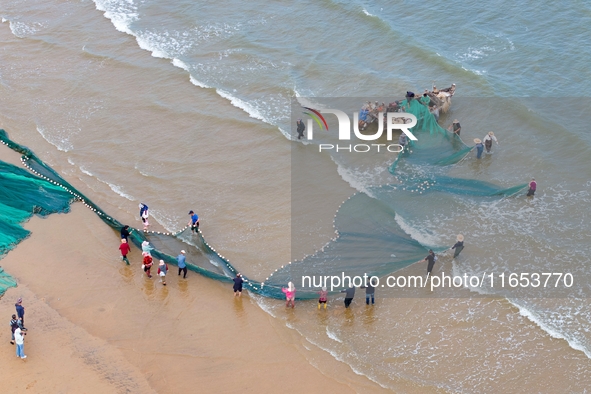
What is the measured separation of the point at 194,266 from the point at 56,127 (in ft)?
37.9

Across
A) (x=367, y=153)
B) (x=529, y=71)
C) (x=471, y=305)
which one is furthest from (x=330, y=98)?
(x=471, y=305)

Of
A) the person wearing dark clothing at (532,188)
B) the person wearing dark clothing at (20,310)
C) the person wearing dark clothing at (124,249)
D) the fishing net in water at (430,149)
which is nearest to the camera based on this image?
the person wearing dark clothing at (20,310)

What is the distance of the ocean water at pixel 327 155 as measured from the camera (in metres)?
17.8

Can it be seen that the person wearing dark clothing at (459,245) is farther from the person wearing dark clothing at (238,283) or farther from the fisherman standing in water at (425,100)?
the fisherman standing in water at (425,100)

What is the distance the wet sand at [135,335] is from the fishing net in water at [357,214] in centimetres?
73

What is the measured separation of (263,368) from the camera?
1669 cm

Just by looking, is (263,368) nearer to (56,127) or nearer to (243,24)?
(56,127)

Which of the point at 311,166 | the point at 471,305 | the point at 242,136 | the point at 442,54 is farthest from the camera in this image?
the point at 442,54

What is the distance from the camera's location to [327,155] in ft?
84.3

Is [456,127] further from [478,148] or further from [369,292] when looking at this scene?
[369,292]

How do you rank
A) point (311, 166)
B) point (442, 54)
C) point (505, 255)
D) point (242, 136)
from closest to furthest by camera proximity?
point (505, 255)
point (311, 166)
point (242, 136)
point (442, 54)

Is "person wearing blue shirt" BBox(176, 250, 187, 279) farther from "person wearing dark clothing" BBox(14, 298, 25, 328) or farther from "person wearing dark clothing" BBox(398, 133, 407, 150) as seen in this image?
"person wearing dark clothing" BBox(398, 133, 407, 150)

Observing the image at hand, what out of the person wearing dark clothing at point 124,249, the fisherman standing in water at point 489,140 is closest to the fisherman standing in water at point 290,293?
the person wearing dark clothing at point 124,249

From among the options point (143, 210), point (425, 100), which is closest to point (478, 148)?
point (425, 100)
